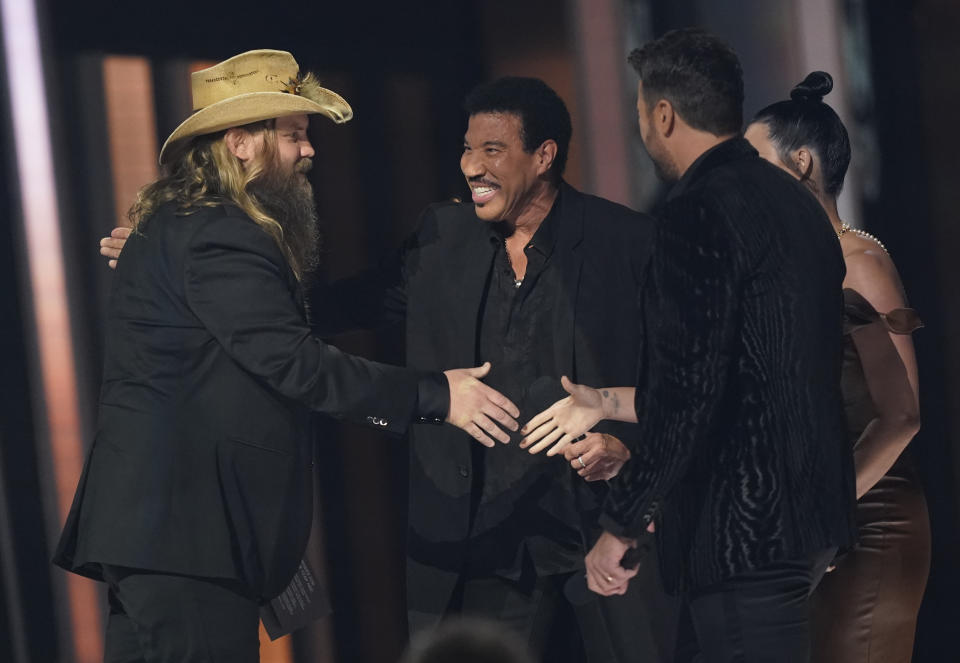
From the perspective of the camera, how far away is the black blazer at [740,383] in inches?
96.3

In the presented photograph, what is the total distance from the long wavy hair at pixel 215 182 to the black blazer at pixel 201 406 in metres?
0.06

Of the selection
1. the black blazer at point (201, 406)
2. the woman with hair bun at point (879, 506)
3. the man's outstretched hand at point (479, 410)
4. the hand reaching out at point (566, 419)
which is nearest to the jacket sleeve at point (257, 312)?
the black blazer at point (201, 406)

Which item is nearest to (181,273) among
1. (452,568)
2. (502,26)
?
(452,568)

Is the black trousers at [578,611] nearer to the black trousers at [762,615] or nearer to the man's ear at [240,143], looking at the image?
the black trousers at [762,615]

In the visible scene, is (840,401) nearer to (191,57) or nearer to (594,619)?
(594,619)

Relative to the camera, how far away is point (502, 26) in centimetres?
421

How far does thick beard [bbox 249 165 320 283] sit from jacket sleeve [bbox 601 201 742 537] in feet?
2.92

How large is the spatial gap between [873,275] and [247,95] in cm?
149

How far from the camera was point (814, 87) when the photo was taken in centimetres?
318

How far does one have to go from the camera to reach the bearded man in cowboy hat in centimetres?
267

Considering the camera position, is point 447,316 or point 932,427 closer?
point 447,316

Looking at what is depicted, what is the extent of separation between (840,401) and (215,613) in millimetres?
1304

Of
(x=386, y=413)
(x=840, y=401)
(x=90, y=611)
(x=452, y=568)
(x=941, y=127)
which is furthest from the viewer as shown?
(x=941, y=127)

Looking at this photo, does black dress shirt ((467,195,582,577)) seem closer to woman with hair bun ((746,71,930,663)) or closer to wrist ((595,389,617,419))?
wrist ((595,389,617,419))
